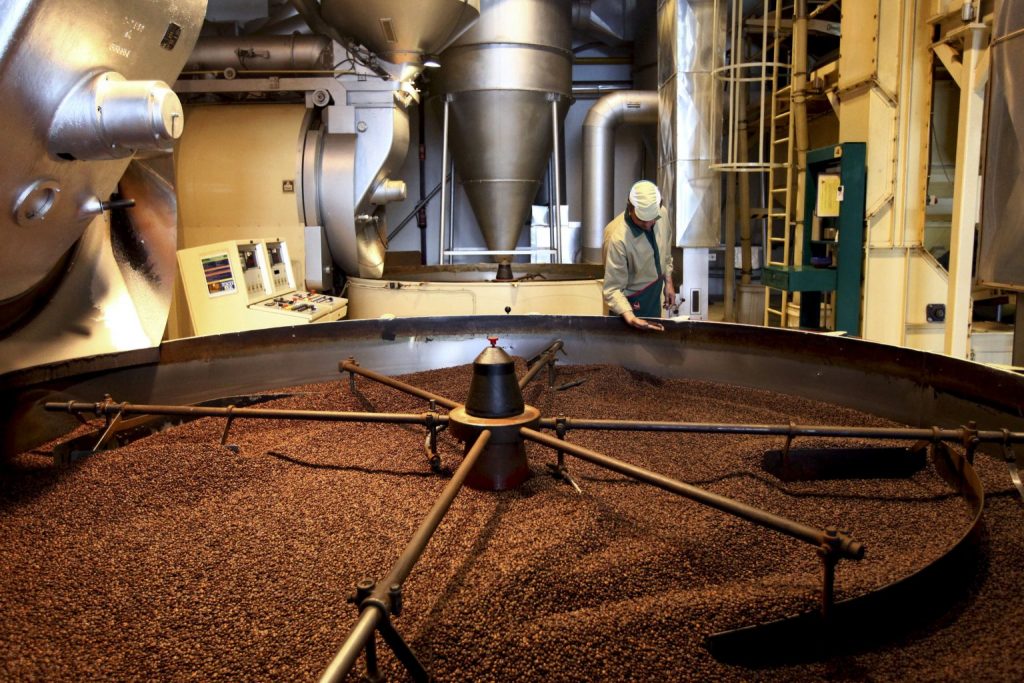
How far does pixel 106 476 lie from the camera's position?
1.59 metres

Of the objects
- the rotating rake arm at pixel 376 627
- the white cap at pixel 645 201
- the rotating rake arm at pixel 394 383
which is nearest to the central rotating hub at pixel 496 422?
the rotating rake arm at pixel 394 383

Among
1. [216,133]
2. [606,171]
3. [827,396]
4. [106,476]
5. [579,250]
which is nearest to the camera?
[106,476]

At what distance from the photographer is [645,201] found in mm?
2883

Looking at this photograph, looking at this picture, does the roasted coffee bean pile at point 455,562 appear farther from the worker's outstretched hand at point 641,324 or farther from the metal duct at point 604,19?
the metal duct at point 604,19

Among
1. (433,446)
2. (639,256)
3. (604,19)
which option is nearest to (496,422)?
(433,446)

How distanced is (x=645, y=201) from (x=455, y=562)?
1.94 metres

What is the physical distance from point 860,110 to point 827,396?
2071 millimetres

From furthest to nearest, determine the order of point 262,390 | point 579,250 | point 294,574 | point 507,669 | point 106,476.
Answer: point 579,250 → point 262,390 → point 106,476 → point 294,574 → point 507,669

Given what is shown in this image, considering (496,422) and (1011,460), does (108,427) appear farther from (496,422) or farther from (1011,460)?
(1011,460)

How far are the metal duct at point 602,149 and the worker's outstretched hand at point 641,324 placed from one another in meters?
3.74

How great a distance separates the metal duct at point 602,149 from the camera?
19.6 feet

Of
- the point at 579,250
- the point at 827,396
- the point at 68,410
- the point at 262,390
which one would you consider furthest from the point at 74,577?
the point at 579,250

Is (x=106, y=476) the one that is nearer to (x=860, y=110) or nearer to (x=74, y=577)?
(x=74, y=577)

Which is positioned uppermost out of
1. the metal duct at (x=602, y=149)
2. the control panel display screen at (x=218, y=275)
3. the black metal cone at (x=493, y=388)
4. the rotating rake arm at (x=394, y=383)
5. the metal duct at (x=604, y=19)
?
the metal duct at (x=604, y=19)
